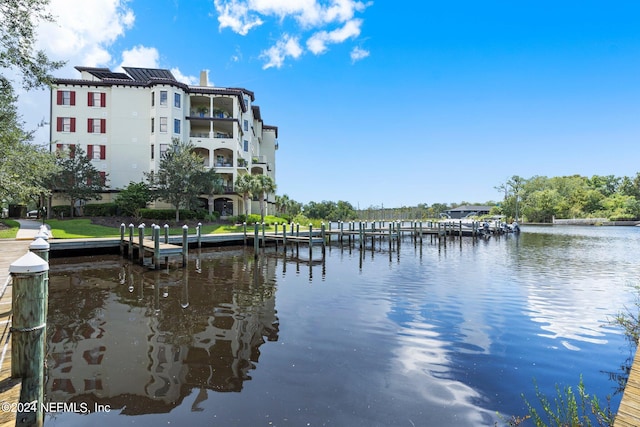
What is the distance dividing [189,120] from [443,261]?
A: 33.4m

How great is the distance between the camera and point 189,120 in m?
40.4

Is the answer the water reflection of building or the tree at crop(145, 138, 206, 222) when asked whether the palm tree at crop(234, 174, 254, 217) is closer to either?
the tree at crop(145, 138, 206, 222)

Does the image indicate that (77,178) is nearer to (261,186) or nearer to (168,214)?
(168,214)

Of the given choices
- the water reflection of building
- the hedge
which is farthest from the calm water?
the hedge

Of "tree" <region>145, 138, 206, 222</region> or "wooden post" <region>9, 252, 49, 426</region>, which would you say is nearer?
"wooden post" <region>9, 252, 49, 426</region>

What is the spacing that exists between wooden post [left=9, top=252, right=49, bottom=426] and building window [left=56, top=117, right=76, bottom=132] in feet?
142

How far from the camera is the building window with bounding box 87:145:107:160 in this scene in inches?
1503

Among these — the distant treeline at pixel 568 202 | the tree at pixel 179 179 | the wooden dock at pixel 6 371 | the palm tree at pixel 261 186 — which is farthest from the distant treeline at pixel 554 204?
the wooden dock at pixel 6 371

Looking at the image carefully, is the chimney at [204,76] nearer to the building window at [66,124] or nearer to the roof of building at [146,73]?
the roof of building at [146,73]

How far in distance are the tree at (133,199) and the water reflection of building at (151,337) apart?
21.3 metres

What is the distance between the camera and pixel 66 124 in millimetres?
37812

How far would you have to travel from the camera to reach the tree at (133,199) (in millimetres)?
33656

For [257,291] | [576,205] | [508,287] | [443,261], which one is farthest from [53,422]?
[576,205]

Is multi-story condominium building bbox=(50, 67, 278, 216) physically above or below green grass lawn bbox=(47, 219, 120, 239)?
above
